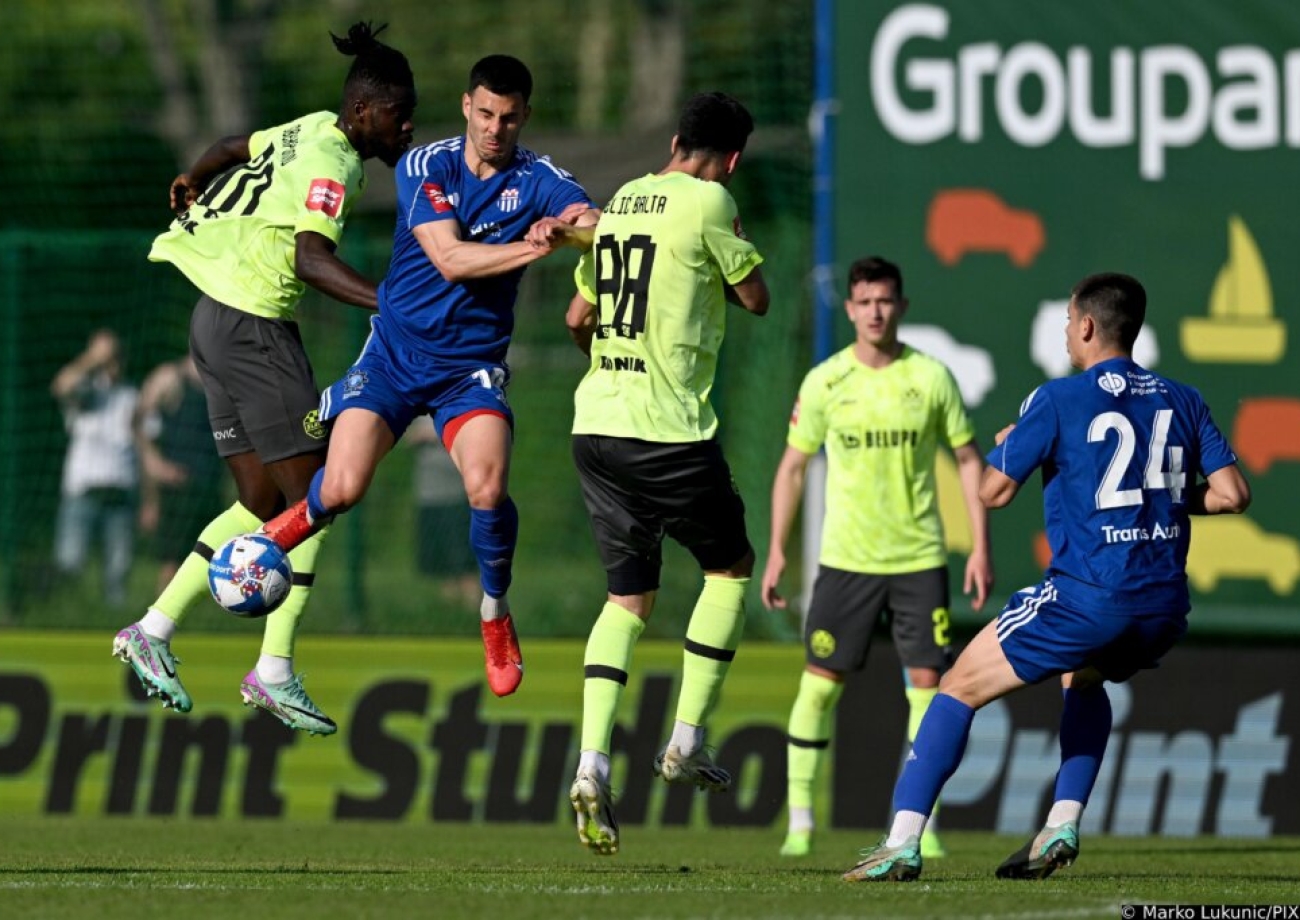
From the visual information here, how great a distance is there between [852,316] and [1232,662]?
136 inches

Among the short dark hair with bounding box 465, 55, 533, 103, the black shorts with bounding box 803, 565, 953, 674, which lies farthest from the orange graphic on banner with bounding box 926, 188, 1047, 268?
the short dark hair with bounding box 465, 55, 533, 103

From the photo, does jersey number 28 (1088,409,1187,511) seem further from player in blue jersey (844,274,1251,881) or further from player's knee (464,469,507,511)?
player's knee (464,469,507,511)

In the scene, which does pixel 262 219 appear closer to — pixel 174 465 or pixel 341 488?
pixel 341 488

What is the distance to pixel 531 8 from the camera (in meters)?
30.2

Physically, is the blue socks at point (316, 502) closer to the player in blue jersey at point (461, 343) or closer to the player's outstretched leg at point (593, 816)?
the player in blue jersey at point (461, 343)

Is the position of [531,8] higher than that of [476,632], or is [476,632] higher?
[531,8]

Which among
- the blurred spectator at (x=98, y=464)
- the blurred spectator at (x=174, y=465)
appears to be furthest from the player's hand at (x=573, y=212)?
the blurred spectator at (x=98, y=464)

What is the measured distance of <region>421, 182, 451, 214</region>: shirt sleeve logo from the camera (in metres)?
9.38

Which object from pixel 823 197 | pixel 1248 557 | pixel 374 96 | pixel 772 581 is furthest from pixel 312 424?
pixel 1248 557

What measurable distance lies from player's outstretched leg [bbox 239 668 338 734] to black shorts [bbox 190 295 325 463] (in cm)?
99

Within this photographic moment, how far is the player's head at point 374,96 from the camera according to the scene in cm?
988

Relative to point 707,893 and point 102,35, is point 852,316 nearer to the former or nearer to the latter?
point 707,893

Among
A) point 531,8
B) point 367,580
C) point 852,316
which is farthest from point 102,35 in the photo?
point 852,316

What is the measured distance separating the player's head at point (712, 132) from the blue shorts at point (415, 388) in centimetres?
130
